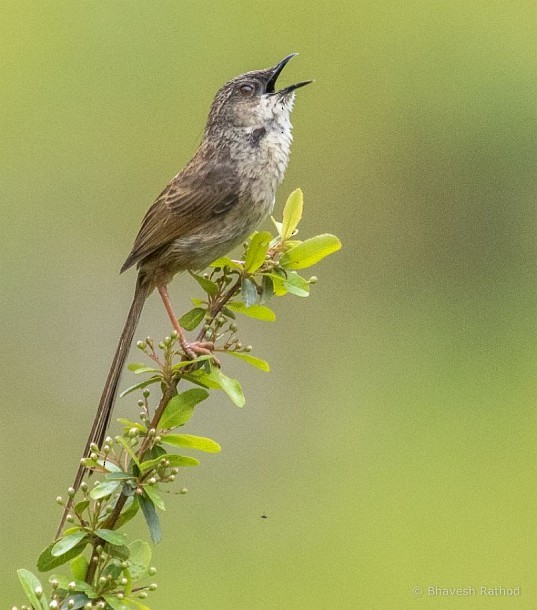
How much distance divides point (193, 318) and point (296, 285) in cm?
40

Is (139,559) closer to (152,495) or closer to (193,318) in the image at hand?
(152,495)

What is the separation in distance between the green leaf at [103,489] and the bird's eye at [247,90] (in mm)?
2196

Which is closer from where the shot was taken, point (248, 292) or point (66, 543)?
point (66, 543)

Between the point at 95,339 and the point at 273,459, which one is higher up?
the point at 95,339

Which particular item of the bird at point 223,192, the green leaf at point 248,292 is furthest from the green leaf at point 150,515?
the bird at point 223,192

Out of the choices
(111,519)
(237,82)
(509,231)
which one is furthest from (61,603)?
(509,231)

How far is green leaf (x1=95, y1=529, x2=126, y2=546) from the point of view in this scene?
9.07ft

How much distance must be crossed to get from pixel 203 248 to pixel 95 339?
4.66m

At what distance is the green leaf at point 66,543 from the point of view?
2.75 meters

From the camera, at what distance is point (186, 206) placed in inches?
177

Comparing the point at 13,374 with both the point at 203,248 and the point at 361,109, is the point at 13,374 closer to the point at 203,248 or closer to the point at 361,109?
the point at 361,109

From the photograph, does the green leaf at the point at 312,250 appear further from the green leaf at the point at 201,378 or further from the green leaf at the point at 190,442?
the green leaf at the point at 190,442

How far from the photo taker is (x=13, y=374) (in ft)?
28.8

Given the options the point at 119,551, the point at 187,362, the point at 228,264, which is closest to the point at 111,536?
the point at 119,551
